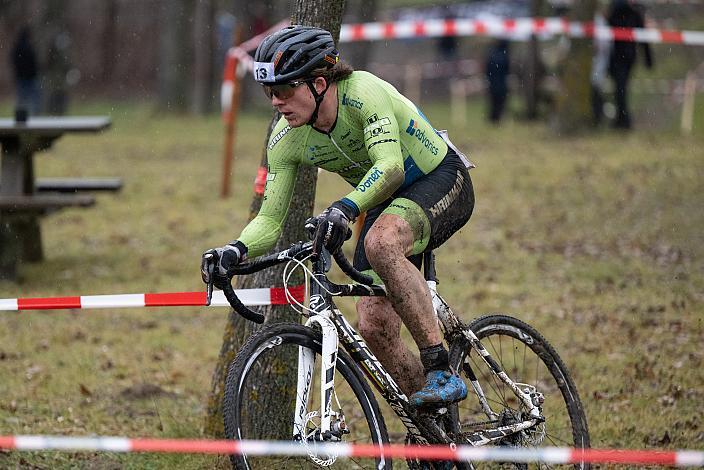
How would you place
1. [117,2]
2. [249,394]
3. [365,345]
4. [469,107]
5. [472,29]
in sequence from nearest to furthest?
[365,345]
[249,394]
[472,29]
[469,107]
[117,2]

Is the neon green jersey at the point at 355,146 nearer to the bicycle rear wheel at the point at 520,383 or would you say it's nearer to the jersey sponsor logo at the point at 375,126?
the jersey sponsor logo at the point at 375,126

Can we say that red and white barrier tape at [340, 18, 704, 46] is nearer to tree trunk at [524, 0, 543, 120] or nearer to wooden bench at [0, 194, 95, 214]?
tree trunk at [524, 0, 543, 120]

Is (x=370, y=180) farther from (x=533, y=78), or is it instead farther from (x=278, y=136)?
(x=533, y=78)

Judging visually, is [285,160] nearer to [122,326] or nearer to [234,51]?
[122,326]

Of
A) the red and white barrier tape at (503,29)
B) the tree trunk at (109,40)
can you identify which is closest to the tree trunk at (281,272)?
the red and white barrier tape at (503,29)

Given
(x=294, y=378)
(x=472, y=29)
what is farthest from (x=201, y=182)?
(x=294, y=378)

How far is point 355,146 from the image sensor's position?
4902 mm

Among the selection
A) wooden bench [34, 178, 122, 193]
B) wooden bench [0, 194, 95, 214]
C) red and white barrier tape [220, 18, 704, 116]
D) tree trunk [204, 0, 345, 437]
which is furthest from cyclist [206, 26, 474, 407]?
red and white barrier tape [220, 18, 704, 116]

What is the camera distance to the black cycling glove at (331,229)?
168 inches

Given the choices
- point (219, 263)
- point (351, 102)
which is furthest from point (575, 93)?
point (219, 263)

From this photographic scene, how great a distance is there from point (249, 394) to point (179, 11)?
2549 centimetres

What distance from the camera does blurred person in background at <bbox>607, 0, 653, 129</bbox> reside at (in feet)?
63.5

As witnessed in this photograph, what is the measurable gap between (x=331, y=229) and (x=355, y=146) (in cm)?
73

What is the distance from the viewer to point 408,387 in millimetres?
5074
